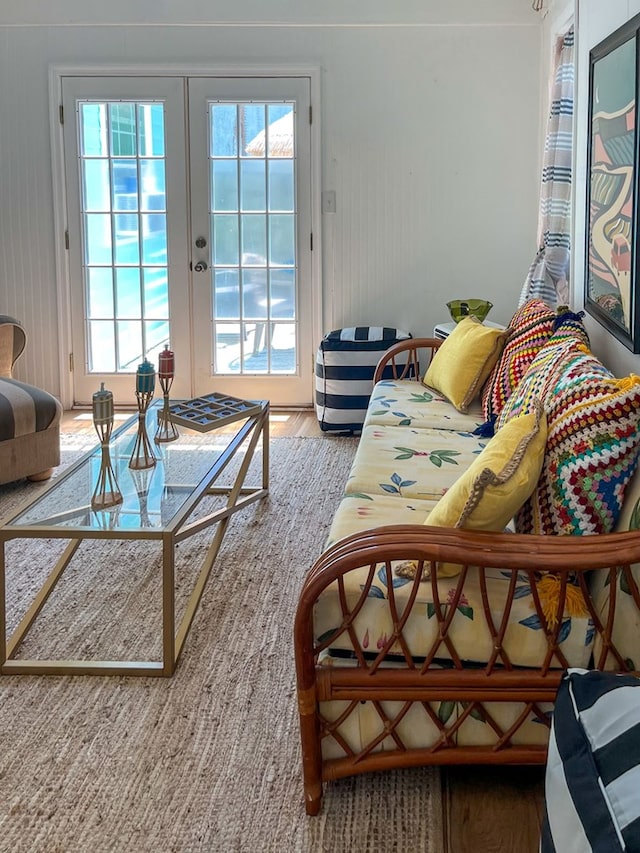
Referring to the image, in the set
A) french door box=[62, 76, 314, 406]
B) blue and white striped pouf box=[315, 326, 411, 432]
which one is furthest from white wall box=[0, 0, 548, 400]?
blue and white striped pouf box=[315, 326, 411, 432]

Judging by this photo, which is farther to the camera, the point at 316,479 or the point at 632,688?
the point at 316,479

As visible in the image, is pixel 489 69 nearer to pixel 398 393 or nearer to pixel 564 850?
pixel 398 393

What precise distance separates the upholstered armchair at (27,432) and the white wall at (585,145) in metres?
2.25

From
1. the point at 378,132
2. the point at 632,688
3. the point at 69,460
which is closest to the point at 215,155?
the point at 378,132

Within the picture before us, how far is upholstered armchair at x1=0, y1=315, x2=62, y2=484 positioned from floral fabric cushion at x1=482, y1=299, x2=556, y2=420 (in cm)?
187

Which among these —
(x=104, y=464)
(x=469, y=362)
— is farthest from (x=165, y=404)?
(x=469, y=362)

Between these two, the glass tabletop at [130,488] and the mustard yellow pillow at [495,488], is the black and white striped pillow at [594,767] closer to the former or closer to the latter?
the mustard yellow pillow at [495,488]

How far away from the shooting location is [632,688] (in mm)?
1058

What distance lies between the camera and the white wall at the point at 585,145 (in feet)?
9.29

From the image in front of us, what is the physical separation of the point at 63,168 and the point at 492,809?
449cm

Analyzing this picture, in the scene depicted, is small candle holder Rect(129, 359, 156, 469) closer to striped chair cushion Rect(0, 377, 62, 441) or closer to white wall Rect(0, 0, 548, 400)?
striped chair cushion Rect(0, 377, 62, 441)

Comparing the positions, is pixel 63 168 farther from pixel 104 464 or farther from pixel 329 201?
pixel 104 464

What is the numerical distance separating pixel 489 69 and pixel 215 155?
1589 millimetres

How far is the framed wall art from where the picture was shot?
245 cm
